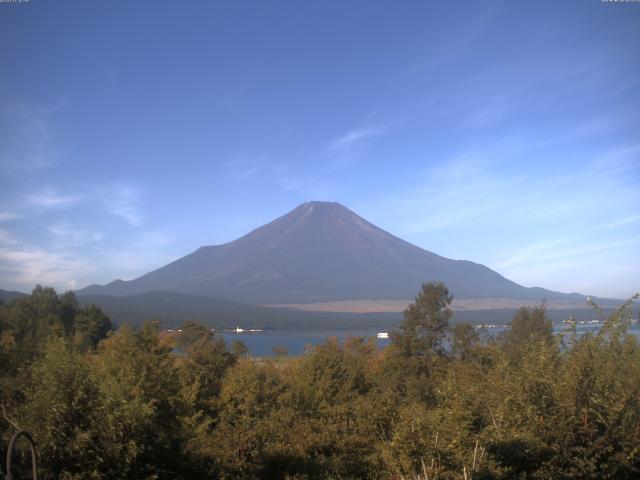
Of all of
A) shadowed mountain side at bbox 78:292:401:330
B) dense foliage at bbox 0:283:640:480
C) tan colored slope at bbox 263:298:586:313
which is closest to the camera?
dense foliage at bbox 0:283:640:480

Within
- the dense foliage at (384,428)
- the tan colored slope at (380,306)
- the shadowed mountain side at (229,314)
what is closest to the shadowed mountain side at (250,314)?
the shadowed mountain side at (229,314)

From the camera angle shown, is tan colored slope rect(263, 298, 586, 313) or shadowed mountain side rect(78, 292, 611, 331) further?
tan colored slope rect(263, 298, 586, 313)

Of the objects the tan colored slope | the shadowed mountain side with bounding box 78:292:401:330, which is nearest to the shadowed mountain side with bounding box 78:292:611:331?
the shadowed mountain side with bounding box 78:292:401:330

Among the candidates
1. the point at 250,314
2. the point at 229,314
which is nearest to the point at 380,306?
the point at 250,314

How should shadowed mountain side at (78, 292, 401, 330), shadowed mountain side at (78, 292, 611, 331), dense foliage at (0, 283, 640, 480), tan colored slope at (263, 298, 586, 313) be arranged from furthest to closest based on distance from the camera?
tan colored slope at (263, 298, 586, 313), shadowed mountain side at (78, 292, 401, 330), shadowed mountain side at (78, 292, 611, 331), dense foliage at (0, 283, 640, 480)

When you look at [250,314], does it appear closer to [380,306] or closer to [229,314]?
[229,314]

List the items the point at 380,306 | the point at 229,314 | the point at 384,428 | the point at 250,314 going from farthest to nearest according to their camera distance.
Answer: the point at 380,306 → the point at 250,314 → the point at 229,314 → the point at 384,428

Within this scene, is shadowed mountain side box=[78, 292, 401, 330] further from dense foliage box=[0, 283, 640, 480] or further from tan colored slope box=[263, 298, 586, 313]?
dense foliage box=[0, 283, 640, 480]

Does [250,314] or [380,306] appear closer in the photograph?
[250,314]

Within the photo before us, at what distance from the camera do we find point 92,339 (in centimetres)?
4988

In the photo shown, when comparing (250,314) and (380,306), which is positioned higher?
(380,306)

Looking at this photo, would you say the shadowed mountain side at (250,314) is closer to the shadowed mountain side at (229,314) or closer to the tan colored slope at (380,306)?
the shadowed mountain side at (229,314)

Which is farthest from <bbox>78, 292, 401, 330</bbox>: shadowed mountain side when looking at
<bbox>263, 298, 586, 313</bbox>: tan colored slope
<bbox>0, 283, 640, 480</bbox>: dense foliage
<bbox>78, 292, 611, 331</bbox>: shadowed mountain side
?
<bbox>0, 283, 640, 480</bbox>: dense foliage

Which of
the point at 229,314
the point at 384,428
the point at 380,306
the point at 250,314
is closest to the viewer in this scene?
the point at 384,428
